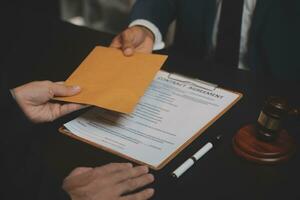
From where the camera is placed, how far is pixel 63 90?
0.92 m

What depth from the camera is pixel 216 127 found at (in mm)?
922

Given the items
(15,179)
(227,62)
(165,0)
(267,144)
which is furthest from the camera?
(165,0)

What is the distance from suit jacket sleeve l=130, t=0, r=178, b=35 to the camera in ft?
4.74

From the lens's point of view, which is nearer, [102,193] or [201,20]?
[102,193]

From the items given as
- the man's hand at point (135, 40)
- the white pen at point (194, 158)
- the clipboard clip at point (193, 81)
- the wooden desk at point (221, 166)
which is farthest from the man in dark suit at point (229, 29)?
the white pen at point (194, 158)

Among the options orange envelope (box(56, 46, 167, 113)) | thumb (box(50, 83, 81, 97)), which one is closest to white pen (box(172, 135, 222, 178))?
orange envelope (box(56, 46, 167, 113))

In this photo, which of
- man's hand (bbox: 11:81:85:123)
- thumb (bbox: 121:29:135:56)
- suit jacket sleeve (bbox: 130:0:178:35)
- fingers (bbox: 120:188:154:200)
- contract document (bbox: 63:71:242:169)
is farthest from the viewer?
suit jacket sleeve (bbox: 130:0:178:35)

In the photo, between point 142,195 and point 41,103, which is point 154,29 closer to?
point 41,103

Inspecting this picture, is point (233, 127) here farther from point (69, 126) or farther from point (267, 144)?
point (69, 126)

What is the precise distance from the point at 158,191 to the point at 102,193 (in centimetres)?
11

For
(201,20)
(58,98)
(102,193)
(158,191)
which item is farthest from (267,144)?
(201,20)

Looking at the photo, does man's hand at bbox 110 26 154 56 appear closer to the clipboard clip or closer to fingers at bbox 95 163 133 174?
the clipboard clip

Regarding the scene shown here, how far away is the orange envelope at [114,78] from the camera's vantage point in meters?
0.88

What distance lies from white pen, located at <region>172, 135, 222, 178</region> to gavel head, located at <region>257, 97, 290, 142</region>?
0.32 feet
